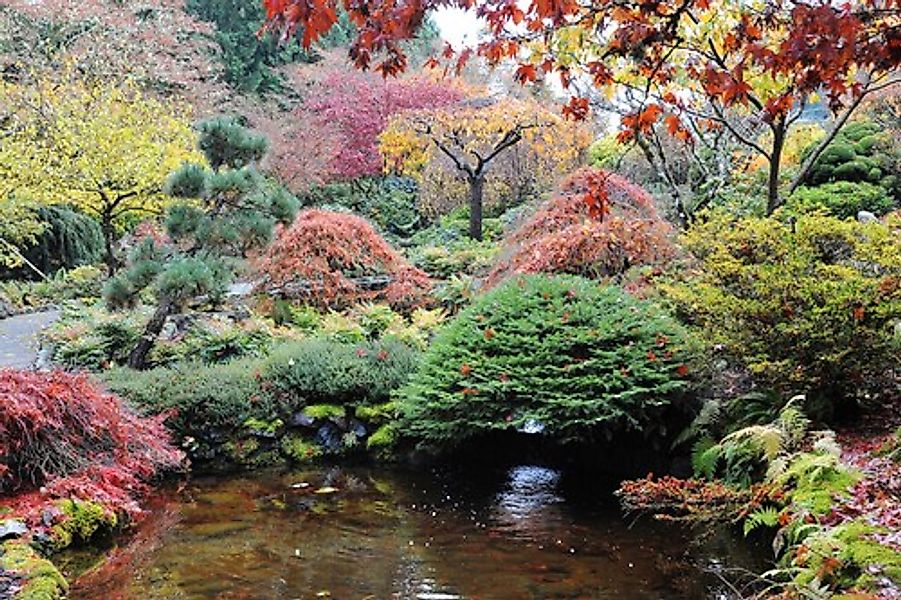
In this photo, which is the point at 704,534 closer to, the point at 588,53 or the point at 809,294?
the point at 809,294

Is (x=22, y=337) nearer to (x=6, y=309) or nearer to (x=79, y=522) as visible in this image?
(x=6, y=309)

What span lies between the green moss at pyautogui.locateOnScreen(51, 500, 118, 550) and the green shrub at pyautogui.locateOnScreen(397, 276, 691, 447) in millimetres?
2385

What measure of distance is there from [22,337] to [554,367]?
7931mm

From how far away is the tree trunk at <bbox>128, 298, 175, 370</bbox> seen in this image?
27.2 ft

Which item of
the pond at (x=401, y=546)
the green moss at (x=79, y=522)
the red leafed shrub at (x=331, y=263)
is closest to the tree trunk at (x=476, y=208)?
the red leafed shrub at (x=331, y=263)

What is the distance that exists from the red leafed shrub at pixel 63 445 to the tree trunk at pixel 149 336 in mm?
2320

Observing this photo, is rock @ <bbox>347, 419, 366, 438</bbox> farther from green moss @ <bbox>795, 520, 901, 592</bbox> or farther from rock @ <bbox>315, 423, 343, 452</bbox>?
green moss @ <bbox>795, 520, 901, 592</bbox>

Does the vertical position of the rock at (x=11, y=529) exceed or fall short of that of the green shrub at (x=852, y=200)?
it falls short

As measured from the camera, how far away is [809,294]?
5.38 m

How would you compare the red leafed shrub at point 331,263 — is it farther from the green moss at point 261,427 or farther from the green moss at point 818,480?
the green moss at point 818,480

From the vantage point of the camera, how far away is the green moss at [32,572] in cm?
400

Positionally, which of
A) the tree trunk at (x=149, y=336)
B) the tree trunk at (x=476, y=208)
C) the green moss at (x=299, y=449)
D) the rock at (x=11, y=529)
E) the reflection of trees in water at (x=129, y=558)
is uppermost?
the tree trunk at (x=476, y=208)

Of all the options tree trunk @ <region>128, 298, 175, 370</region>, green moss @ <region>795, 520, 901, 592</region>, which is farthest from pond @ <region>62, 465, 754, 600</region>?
tree trunk @ <region>128, 298, 175, 370</region>

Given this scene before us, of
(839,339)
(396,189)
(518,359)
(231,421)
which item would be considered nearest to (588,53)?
(518,359)
